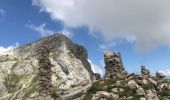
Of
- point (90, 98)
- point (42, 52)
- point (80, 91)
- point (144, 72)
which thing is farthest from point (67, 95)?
point (144, 72)

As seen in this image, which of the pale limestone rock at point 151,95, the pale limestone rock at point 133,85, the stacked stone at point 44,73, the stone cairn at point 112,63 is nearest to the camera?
the pale limestone rock at point 151,95

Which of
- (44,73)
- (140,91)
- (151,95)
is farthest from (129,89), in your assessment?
(44,73)

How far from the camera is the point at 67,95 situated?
64.9 m

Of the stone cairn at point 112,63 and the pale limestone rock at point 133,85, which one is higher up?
the stone cairn at point 112,63

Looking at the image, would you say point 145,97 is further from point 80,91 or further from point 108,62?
point 108,62

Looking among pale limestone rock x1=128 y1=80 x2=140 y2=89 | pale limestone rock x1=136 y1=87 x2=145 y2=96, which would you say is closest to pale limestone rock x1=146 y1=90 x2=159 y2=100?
pale limestone rock x1=136 y1=87 x2=145 y2=96

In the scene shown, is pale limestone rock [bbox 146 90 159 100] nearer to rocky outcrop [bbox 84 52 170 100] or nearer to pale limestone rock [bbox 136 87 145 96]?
rocky outcrop [bbox 84 52 170 100]

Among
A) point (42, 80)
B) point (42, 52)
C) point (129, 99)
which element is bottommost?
point (129, 99)

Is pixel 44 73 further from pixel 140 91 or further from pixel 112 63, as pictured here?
pixel 140 91

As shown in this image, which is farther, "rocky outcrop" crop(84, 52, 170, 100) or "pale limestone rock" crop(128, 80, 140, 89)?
"pale limestone rock" crop(128, 80, 140, 89)

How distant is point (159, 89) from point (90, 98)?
52.6 feet

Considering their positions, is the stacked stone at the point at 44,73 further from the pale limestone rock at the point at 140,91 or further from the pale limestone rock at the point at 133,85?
the pale limestone rock at the point at 140,91

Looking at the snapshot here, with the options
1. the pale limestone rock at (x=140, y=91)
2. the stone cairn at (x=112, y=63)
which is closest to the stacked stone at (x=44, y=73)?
the stone cairn at (x=112, y=63)

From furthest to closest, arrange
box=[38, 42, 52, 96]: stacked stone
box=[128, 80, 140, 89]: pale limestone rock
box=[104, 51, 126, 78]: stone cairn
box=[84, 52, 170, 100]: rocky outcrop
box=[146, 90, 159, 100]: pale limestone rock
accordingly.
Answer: box=[38, 42, 52, 96]: stacked stone < box=[104, 51, 126, 78]: stone cairn < box=[128, 80, 140, 89]: pale limestone rock < box=[146, 90, 159, 100]: pale limestone rock < box=[84, 52, 170, 100]: rocky outcrop
